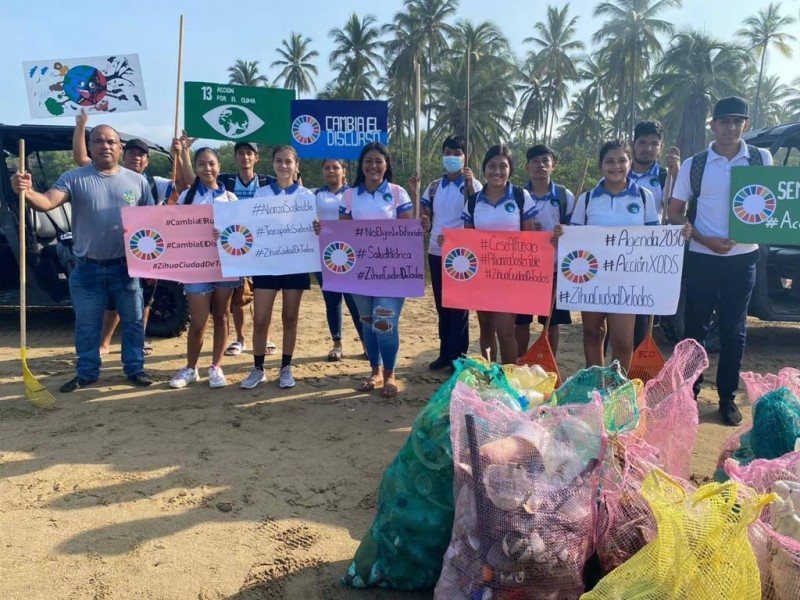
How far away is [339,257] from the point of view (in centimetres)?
472

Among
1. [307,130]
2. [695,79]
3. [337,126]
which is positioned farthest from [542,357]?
[695,79]

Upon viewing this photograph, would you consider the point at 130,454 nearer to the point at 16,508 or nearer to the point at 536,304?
the point at 16,508

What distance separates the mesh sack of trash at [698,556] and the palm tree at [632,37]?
1604 inches

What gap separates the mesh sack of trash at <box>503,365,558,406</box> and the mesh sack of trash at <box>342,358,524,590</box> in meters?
0.33

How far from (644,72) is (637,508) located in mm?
43664

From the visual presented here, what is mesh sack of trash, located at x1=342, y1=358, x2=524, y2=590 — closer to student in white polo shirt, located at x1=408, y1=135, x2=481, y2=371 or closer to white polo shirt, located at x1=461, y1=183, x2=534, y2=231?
white polo shirt, located at x1=461, y1=183, x2=534, y2=231

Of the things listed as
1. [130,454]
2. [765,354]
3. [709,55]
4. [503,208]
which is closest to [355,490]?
[130,454]

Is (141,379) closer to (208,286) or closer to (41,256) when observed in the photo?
(208,286)

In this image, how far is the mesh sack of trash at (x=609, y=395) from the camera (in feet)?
7.82

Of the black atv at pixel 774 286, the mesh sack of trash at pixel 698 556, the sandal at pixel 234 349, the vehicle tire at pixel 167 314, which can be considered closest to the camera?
the mesh sack of trash at pixel 698 556

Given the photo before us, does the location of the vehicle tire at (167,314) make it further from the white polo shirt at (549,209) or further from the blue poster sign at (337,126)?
the white polo shirt at (549,209)

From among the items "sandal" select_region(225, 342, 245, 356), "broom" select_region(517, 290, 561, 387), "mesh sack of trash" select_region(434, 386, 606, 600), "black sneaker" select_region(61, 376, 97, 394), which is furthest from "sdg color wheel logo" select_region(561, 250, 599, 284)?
"black sneaker" select_region(61, 376, 97, 394)

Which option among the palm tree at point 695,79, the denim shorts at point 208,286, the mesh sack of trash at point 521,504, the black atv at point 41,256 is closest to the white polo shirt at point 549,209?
the denim shorts at point 208,286

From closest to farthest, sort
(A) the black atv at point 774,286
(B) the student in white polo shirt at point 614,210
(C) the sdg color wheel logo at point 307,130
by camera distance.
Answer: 1. (B) the student in white polo shirt at point 614,210
2. (C) the sdg color wheel logo at point 307,130
3. (A) the black atv at point 774,286
